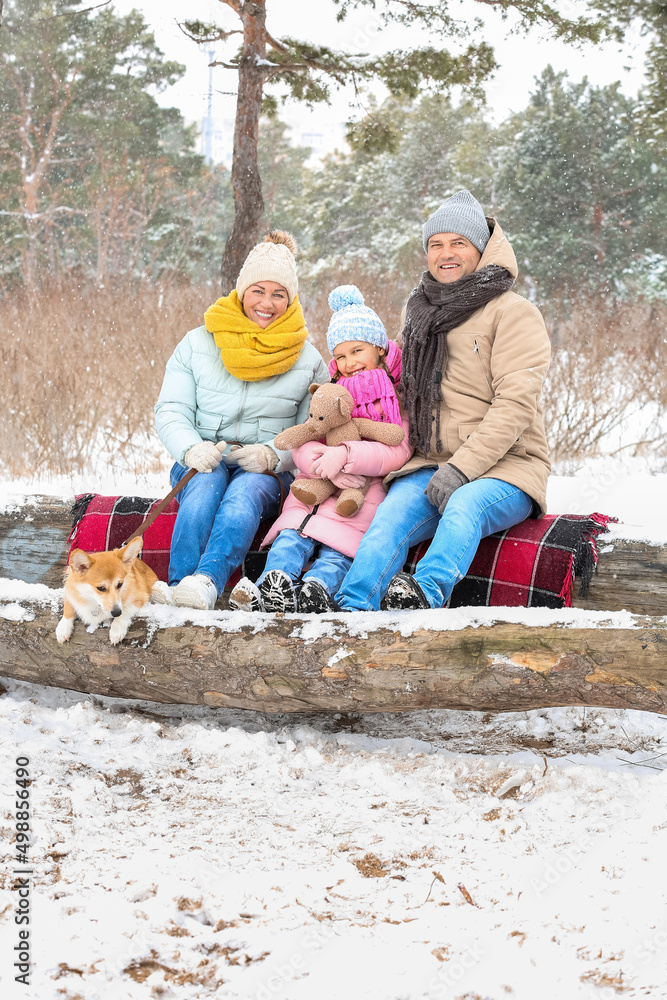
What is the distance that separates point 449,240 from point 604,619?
177cm

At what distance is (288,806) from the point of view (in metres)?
2.51

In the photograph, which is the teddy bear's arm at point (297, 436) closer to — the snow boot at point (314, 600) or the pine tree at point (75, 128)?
the snow boot at point (314, 600)

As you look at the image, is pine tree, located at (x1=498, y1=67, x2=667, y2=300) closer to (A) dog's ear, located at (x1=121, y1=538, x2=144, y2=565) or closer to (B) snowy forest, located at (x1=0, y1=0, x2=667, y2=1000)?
(B) snowy forest, located at (x1=0, y1=0, x2=667, y2=1000)

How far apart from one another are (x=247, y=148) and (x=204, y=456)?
4.80m

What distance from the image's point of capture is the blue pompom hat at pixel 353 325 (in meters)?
3.44

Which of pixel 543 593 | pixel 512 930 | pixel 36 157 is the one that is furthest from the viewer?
pixel 36 157

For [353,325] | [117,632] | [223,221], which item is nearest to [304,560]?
[117,632]

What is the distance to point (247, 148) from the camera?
7148mm

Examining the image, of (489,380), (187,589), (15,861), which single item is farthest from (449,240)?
(15,861)

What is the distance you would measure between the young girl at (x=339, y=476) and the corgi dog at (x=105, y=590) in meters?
0.40

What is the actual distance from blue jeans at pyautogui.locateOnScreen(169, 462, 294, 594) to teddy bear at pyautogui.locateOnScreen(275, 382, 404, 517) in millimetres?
210

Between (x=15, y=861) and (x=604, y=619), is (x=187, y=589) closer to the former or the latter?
(x=15, y=861)

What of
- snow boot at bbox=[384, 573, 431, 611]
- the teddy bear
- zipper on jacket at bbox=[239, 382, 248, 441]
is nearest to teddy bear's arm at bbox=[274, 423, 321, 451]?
the teddy bear

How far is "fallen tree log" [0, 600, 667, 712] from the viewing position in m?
2.58
